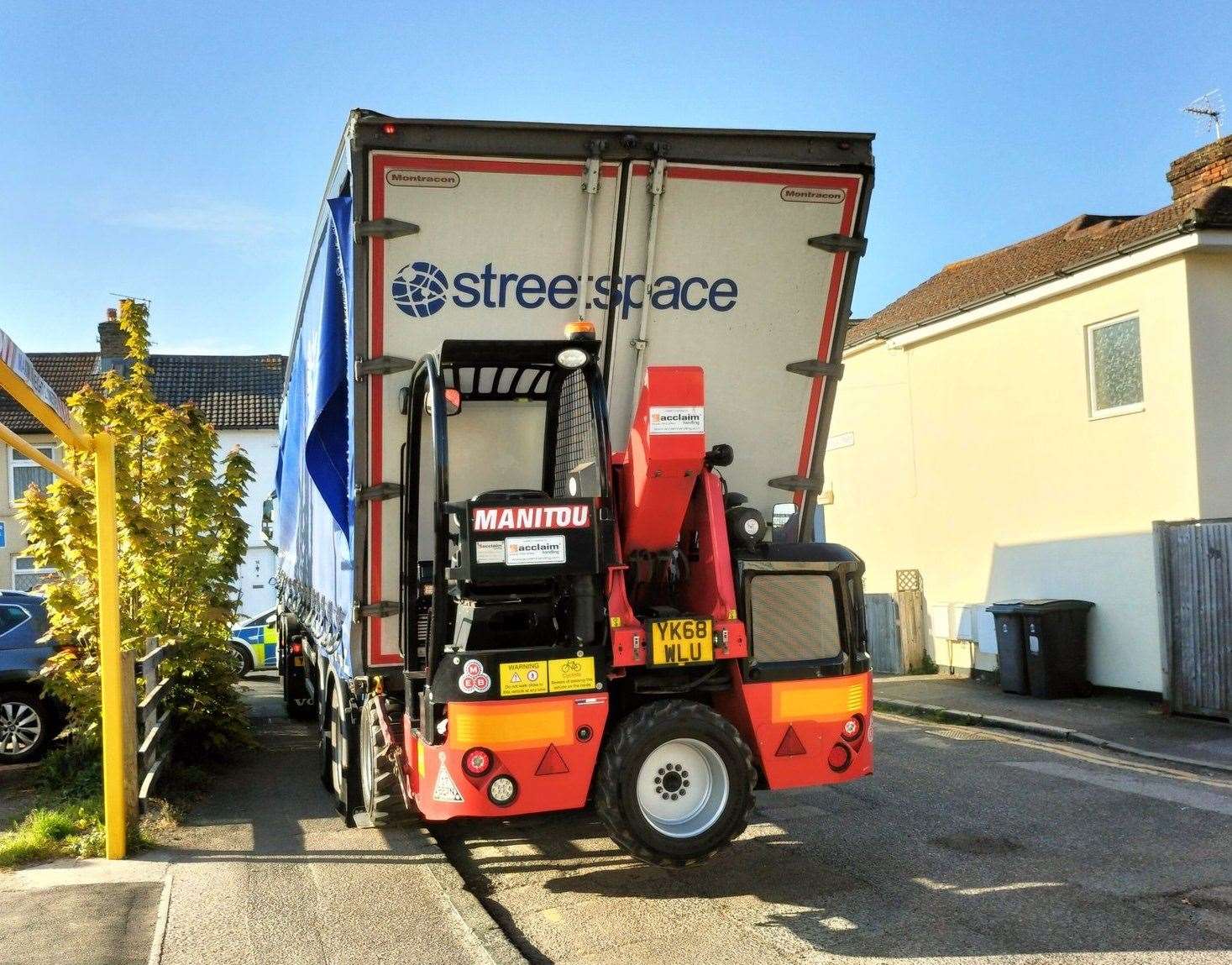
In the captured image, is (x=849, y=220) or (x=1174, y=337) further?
(x=1174, y=337)

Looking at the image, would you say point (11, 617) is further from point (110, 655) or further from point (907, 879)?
point (907, 879)

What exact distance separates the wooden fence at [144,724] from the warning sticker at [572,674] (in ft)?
10.7

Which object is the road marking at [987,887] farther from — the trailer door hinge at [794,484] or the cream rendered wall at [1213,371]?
the cream rendered wall at [1213,371]

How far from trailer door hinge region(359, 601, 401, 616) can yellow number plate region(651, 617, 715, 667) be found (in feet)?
5.57

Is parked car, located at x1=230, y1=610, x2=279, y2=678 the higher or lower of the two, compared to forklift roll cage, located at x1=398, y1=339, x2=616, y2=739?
lower

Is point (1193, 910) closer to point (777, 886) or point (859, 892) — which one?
point (859, 892)

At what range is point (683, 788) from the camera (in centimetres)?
538

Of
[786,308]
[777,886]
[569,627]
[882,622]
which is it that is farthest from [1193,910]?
[882,622]

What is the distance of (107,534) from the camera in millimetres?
7016

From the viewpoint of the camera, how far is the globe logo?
245 inches

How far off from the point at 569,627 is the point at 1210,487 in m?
9.03

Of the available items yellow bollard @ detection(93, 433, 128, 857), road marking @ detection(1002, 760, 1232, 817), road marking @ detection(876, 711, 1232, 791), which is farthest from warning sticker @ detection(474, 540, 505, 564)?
road marking @ detection(876, 711, 1232, 791)

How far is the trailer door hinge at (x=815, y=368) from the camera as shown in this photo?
6930 mm

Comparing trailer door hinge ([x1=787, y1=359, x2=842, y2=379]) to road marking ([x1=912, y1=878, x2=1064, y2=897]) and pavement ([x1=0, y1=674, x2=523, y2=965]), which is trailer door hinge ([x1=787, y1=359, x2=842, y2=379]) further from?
pavement ([x1=0, y1=674, x2=523, y2=965])
